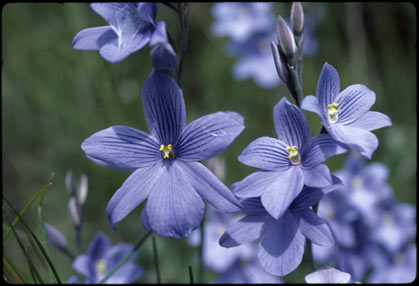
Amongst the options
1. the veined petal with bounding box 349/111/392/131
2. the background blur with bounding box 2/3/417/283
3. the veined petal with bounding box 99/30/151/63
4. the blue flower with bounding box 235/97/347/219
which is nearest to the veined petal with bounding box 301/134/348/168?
the blue flower with bounding box 235/97/347/219

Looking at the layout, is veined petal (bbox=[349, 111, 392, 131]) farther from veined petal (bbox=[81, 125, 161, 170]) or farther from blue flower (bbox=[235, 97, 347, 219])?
veined petal (bbox=[81, 125, 161, 170])

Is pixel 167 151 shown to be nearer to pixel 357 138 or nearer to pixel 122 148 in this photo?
pixel 122 148

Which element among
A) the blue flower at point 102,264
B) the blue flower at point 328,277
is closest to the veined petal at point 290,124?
the blue flower at point 328,277

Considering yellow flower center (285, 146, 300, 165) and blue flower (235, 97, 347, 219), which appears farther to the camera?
yellow flower center (285, 146, 300, 165)

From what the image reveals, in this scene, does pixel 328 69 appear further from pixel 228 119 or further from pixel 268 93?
pixel 268 93

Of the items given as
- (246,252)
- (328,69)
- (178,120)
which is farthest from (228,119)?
(246,252)

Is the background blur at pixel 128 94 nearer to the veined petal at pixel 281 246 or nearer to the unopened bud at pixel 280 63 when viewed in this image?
the veined petal at pixel 281 246
